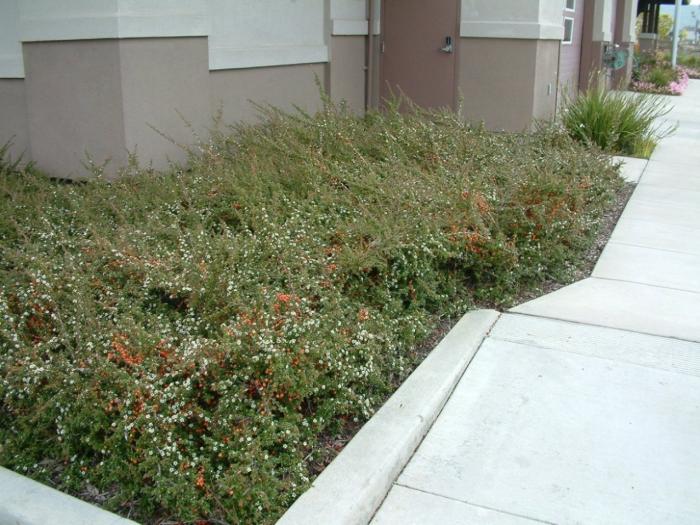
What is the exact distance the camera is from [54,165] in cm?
717

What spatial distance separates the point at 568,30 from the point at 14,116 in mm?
9982

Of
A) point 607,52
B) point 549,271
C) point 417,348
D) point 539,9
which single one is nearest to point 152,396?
point 417,348

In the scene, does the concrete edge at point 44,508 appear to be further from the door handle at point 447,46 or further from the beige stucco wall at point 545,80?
the door handle at point 447,46

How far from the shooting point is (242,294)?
4.21m

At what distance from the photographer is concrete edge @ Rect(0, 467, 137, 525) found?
3.02 metres

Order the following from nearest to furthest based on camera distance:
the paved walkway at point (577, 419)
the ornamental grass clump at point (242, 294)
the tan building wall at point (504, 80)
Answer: the paved walkway at point (577, 419) → the ornamental grass clump at point (242, 294) → the tan building wall at point (504, 80)

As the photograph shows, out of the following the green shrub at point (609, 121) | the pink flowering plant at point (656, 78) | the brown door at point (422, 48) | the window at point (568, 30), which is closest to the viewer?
the green shrub at point (609, 121)

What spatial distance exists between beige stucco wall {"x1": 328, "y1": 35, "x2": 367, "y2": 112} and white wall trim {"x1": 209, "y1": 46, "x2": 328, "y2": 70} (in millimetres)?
270

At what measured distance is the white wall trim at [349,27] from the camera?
32.5 feet

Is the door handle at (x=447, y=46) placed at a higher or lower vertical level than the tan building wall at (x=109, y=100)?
higher

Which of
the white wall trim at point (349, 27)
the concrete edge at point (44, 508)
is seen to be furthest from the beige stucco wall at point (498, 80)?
the concrete edge at point (44, 508)

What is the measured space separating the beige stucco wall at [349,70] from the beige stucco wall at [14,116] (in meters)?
3.83

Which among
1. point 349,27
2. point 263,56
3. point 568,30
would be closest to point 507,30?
point 349,27

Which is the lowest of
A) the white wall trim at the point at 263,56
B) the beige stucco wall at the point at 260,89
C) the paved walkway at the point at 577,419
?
the paved walkway at the point at 577,419
